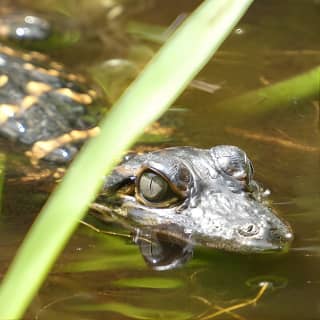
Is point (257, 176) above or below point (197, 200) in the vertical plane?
above

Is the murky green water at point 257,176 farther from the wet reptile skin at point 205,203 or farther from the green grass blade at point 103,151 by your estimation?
the green grass blade at point 103,151

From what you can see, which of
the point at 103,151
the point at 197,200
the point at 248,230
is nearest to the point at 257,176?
the point at 197,200

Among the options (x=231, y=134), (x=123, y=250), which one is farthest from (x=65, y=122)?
(x=123, y=250)

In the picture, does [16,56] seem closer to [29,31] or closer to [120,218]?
[29,31]

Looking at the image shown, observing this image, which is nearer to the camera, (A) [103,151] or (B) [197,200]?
(A) [103,151]

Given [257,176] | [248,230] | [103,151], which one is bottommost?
[103,151]

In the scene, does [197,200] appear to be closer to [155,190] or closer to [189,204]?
[189,204]

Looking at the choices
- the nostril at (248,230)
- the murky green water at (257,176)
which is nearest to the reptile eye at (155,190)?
the murky green water at (257,176)
